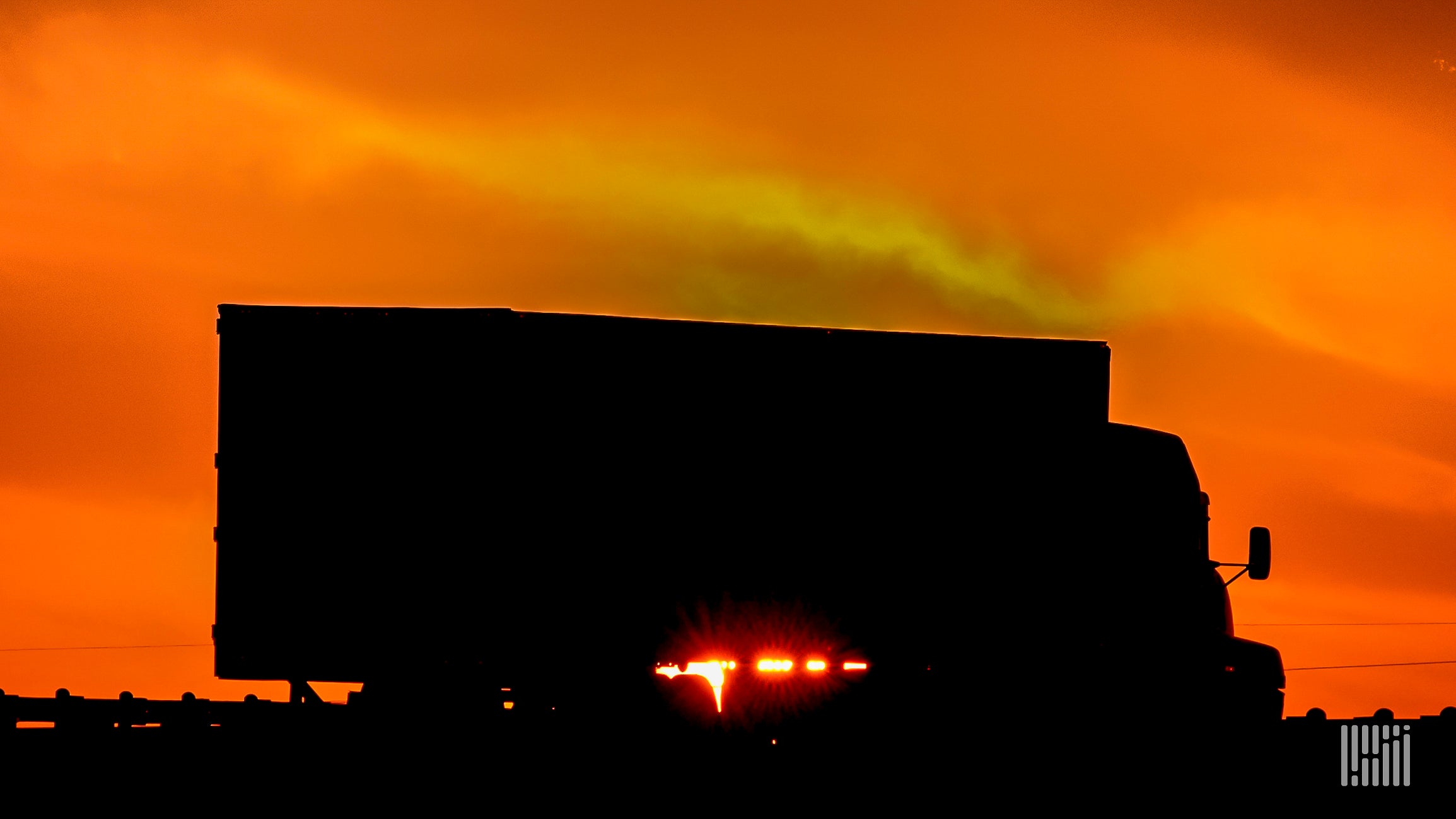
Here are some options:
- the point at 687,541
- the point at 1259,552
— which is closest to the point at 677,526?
the point at 687,541

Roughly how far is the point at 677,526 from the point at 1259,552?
571cm

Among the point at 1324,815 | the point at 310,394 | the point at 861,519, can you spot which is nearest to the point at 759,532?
the point at 861,519

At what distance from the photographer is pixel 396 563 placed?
52.3ft

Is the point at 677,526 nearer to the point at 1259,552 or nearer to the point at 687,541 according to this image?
the point at 687,541

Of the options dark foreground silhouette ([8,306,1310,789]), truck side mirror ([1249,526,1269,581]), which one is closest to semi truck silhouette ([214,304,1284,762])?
dark foreground silhouette ([8,306,1310,789])

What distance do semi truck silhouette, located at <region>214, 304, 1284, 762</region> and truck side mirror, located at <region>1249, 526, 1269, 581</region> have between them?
1.54 m

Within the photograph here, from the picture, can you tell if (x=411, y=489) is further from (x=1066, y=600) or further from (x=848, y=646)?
(x=1066, y=600)

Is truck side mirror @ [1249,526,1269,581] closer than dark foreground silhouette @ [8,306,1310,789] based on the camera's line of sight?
No

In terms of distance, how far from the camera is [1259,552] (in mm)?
18219

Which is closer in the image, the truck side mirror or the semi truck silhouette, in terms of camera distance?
the semi truck silhouette

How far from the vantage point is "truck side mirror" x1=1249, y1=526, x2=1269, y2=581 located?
18219mm

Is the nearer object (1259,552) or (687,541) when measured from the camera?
(687,541)

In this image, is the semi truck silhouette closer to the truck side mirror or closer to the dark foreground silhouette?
the dark foreground silhouette

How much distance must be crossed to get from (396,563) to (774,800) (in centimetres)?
378
